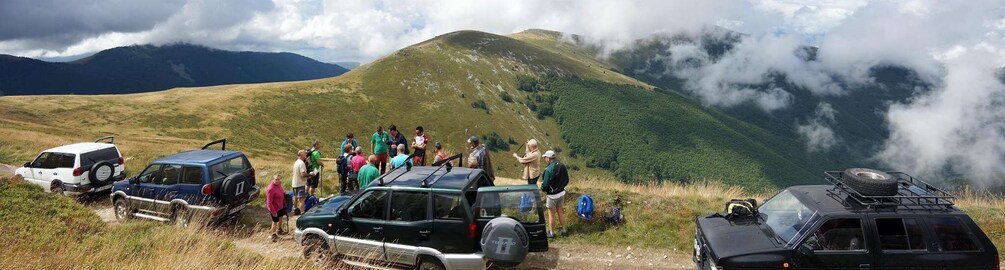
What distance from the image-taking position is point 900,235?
275 inches

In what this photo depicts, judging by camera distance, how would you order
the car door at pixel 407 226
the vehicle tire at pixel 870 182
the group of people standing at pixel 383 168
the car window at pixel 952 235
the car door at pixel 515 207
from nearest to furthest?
the car window at pixel 952 235 < the vehicle tire at pixel 870 182 < the car door at pixel 515 207 < the car door at pixel 407 226 < the group of people standing at pixel 383 168

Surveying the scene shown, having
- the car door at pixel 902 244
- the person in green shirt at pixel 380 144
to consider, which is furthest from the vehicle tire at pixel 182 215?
the car door at pixel 902 244

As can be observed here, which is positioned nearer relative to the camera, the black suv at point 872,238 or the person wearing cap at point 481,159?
the black suv at point 872,238

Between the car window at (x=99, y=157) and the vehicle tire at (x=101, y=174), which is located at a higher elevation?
the car window at (x=99, y=157)

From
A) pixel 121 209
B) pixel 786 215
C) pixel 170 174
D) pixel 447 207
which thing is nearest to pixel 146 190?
pixel 170 174

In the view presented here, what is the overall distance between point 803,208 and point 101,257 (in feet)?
32.7

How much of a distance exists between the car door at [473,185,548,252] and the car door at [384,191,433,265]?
0.96 meters

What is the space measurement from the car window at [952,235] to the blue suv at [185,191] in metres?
13.8

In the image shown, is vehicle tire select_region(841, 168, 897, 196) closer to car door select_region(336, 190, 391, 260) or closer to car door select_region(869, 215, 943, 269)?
car door select_region(869, 215, 943, 269)

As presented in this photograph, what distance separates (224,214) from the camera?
1178 cm

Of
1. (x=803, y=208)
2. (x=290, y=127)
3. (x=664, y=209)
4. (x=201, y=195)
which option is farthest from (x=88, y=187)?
(x=290, y=127)

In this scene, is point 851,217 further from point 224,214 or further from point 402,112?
point 402,112

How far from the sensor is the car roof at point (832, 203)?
7090 millimetres

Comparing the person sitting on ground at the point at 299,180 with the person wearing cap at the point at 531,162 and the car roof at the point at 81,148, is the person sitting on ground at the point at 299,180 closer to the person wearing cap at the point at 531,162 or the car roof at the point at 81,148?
the person wearing cap at the point at 531,162
